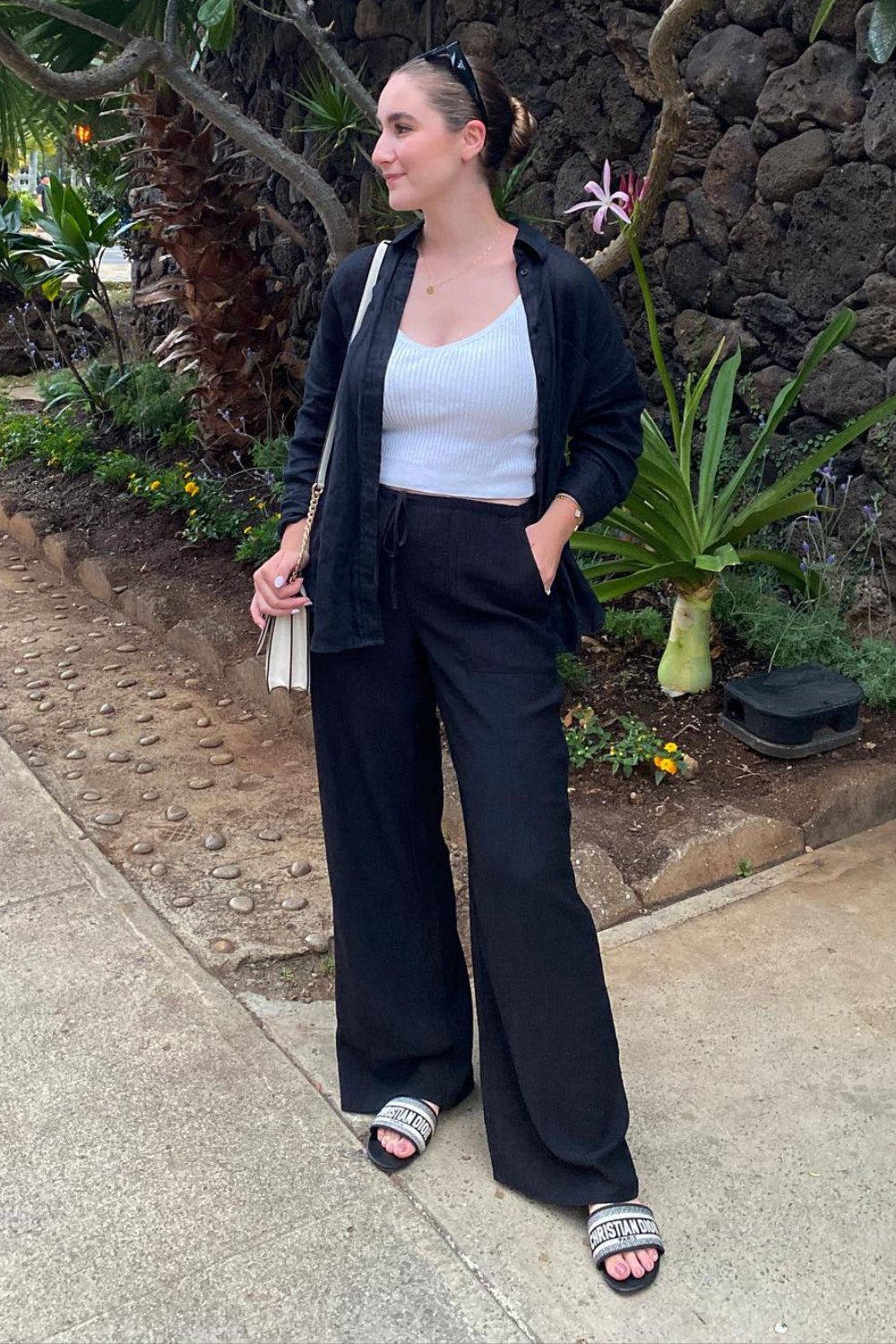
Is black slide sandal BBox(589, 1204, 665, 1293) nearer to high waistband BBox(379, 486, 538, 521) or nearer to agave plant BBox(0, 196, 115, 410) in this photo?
high waistband BBox(379, 486, 538, 521)

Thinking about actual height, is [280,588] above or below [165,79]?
below

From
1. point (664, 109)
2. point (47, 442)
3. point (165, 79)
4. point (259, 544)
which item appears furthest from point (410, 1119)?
point (47, 442)

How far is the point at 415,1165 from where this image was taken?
7.61ft

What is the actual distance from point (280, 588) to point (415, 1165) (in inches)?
41.7

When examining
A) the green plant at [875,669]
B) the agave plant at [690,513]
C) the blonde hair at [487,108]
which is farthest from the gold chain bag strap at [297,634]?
the green plant at [875,669]

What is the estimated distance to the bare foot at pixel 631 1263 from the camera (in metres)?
2.04

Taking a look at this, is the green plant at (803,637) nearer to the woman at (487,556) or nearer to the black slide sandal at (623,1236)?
the woman at (487,556)

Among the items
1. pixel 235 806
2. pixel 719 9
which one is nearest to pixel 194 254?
pixel 719 9

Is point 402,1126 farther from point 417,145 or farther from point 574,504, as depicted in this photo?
point 417,145

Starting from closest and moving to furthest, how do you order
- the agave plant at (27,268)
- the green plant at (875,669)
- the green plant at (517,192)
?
the green plant at (875,669) < the green plant at (517,192) < the agave plant at (27,268)

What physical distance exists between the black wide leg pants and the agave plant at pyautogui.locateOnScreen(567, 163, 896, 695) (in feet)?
5.50

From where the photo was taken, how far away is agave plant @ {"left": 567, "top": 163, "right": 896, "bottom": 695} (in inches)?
149

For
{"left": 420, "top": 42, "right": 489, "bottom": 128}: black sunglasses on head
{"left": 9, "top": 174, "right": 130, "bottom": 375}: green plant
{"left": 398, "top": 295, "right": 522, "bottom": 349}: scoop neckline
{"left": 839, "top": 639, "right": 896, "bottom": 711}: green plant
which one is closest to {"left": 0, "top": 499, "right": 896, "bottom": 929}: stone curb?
{"left": 839, "top": 639, "right": 896, "bottom": 711}: green plant

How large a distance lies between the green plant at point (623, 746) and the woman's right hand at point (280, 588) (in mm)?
1627
